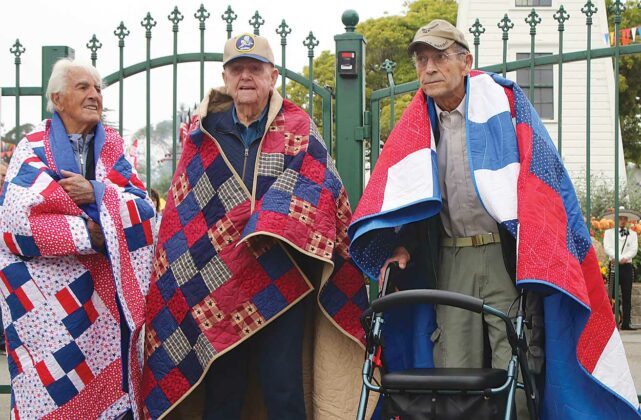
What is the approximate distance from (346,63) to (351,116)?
320 mm

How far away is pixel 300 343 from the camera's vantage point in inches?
179

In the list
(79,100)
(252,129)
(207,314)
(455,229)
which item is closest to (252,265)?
(207,314)

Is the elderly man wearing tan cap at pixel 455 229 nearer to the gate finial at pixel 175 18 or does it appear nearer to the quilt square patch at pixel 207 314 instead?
the quilt square patch at pixel 207 314

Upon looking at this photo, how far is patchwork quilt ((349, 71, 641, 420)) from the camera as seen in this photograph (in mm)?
3951

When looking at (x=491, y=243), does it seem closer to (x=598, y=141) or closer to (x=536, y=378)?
(x=536, y=378)

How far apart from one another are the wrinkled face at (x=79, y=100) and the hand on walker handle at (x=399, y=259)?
175 cm

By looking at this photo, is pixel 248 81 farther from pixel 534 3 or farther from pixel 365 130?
pixel 534 3

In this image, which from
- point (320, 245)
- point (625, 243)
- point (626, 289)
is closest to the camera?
point (320, 245)

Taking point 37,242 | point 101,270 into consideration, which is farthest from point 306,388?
point 37,242

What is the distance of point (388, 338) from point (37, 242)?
179cm

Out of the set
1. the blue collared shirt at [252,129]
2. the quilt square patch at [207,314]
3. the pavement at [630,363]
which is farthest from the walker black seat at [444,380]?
the pavement at [630,363]

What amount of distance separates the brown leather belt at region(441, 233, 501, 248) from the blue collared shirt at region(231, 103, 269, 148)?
1.13m

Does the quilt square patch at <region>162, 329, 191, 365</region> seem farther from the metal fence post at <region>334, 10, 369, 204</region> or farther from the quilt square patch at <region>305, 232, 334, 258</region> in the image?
the metal fence post at <region>334, 10, 369, 204</region>

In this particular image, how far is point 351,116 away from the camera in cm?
557
